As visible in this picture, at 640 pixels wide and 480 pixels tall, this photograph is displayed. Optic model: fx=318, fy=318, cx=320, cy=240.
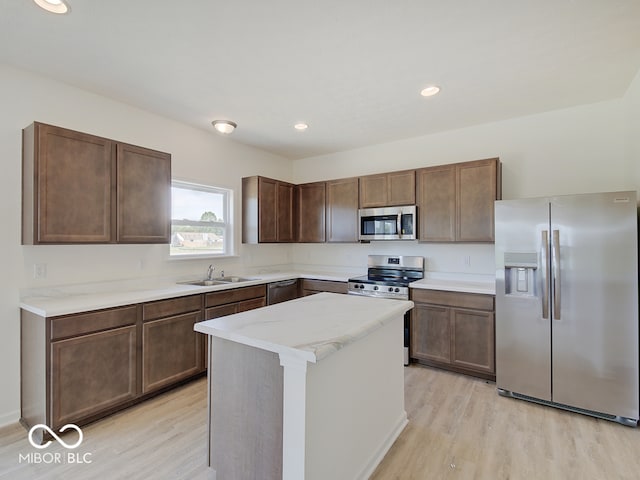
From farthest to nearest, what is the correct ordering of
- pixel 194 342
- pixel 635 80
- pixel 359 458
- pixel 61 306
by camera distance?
pixel 194 342 < pixel 635 80 < pixel 61 306 < pixel 359 458

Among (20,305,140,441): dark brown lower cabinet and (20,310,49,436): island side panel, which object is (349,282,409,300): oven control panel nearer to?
(20,305,140,441): dark brown lower cabinet

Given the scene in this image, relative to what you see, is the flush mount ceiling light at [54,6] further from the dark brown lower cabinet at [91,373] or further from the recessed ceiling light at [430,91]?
the recessed ceiling light at [430,91]

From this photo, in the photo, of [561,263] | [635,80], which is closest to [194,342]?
[561,263]

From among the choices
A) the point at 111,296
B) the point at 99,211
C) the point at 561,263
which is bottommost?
the point at 111,296

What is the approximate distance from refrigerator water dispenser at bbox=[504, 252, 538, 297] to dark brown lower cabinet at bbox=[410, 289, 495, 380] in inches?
11.3

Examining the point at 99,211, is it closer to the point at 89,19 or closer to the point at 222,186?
the point at 89,19

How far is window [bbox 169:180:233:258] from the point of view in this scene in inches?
143

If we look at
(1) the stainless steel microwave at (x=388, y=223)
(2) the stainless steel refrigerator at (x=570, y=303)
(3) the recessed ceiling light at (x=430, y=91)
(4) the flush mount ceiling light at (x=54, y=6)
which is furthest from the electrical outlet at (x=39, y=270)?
(2) the stainless steel refrigerator at (x=570, y=303)

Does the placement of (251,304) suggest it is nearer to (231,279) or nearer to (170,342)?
(231,279)

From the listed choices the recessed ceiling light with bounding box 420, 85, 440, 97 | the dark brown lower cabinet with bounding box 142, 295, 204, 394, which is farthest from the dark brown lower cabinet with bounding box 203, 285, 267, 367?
the recessed ceiling light with bounding box 420, 85, 440, 97

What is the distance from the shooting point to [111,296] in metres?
2.70

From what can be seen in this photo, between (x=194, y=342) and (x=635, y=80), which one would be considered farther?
(x=194, y=342)

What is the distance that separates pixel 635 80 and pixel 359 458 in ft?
11.8

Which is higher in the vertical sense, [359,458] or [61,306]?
[61,306]
